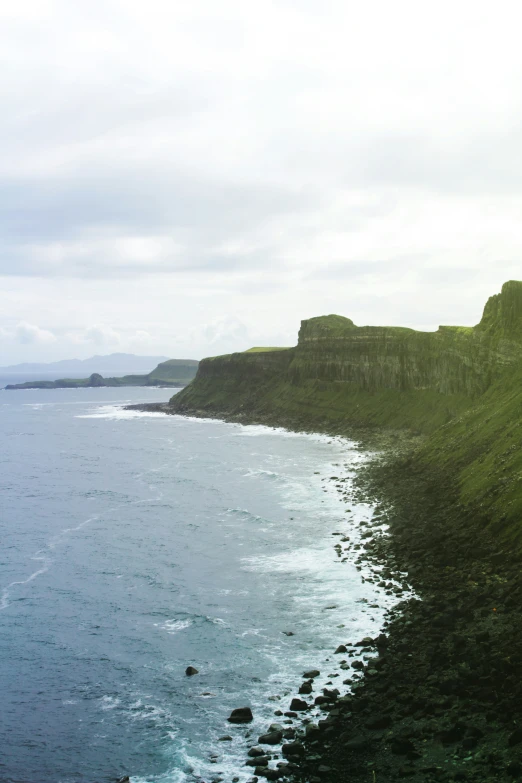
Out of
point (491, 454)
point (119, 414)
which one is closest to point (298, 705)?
point (491, 454)

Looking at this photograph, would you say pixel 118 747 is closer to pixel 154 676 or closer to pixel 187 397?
pixel 154 676

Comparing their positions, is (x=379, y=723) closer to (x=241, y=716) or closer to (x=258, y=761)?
(x=258, y=761)

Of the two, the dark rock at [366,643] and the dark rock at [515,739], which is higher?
the dark rock at [515,739]

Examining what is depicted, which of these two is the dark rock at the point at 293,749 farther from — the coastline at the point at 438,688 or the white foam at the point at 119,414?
the white foam at the point at 119,414

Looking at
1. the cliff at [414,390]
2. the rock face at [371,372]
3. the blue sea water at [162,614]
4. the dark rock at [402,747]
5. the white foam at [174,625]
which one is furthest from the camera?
the rock face at [371,372]

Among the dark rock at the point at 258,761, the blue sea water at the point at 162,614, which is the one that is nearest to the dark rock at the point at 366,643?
the blue sea water at the point at 162,614

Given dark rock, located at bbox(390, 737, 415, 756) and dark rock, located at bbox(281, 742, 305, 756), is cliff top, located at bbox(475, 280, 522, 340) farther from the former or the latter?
dark rock, located at bbox(281, 742, 305, 756)
